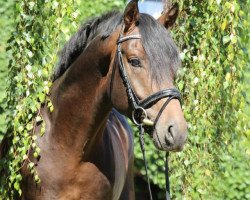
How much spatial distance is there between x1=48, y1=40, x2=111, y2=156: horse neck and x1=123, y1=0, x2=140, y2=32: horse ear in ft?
0.89

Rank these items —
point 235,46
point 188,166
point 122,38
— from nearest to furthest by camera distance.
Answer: point 122,38
point 235,46
point 188,166

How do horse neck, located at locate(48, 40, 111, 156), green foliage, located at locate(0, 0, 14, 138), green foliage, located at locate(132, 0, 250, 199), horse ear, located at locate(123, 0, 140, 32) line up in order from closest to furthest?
horse ear, located at locate(123, 0, 140, 32), horse neck, located at locate(48, 40, 111, 156), green foliage, located at locate(132, 0, 250, 199), green foliage, located at locate(0, 0, 14, 138)

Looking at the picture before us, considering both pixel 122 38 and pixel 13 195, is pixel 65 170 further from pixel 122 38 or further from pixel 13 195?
pixel 122 38

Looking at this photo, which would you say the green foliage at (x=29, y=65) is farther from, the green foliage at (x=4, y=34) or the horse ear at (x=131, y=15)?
the green foliage at (x=4, y=34)

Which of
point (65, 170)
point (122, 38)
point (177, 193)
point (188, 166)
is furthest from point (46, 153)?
point (177, 193)

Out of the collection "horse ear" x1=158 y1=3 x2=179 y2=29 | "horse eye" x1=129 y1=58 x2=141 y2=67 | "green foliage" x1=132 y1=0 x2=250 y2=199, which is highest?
"horse ear" x1=158 y1=3 x2=179 y2=29

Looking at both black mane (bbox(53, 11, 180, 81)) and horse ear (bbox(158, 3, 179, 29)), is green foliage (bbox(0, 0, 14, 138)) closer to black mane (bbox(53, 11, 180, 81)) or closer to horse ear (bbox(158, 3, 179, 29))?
black mane (bbox(53, 11, 180, 81))

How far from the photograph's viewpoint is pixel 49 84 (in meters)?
3.72

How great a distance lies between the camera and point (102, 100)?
3.59 m

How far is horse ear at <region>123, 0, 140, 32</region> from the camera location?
11.0 ft

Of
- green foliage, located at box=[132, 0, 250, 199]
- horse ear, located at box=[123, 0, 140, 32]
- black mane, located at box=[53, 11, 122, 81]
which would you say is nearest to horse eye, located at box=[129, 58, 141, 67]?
horse ear, located at box=[123, 0, 140, 32]

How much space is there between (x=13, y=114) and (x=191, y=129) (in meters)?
1.13

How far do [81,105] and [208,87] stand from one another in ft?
2.94

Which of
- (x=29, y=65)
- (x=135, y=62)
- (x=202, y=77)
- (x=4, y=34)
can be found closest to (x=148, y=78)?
(x=135, y=62)
